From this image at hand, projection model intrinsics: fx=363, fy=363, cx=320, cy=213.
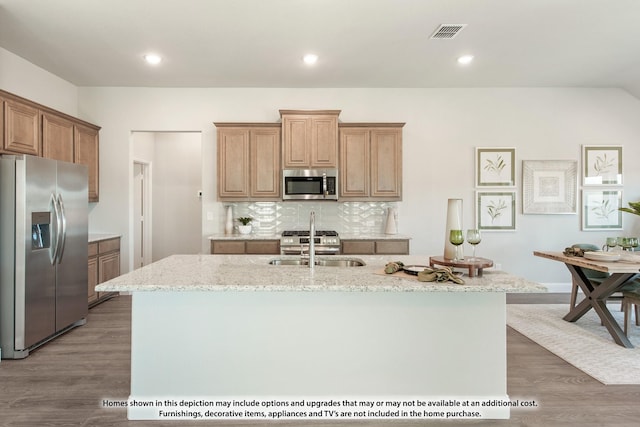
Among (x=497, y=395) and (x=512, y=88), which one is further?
(x=512, y=88)

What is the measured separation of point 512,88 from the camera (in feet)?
17.0

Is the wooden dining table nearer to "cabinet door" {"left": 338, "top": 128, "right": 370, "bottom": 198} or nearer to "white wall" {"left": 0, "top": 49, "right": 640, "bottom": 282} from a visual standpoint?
"white wall" {"left": 0, "top": 49, "right": 640, "bottom": 282}

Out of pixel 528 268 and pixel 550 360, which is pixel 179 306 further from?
pixel 528 268

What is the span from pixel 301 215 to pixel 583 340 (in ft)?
11.3

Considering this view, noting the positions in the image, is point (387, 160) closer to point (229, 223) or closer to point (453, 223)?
point (229, 223)

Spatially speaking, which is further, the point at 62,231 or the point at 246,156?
the point at 246,156

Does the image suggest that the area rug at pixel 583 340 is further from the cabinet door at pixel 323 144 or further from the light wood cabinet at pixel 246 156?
the light wood cabinet at pixel 246 156

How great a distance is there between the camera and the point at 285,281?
77.5 inches

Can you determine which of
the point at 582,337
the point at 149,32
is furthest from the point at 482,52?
the point at 149,32

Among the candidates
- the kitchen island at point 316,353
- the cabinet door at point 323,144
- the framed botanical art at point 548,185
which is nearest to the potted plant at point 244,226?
the cabinet door at point 323,144

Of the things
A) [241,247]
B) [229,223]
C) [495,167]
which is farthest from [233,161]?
[495,167]

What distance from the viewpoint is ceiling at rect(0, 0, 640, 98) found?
3.04 metres

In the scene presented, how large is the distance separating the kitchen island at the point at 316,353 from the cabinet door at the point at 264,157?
2.71m

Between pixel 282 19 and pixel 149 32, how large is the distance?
131 cm
